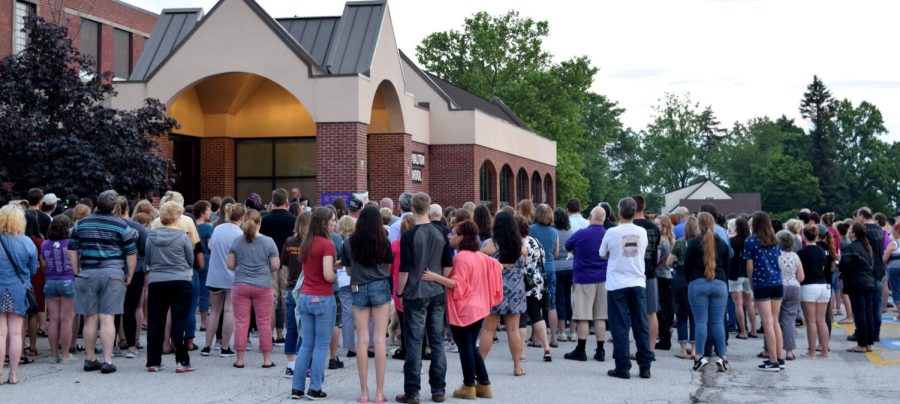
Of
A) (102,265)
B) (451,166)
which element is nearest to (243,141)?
(451,166)

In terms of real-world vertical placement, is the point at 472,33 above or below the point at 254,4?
above

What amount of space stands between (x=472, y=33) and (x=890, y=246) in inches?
1844

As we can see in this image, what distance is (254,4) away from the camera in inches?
969

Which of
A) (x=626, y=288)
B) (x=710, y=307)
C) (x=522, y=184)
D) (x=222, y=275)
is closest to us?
(x=626, y=288)

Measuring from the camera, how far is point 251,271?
425 inches

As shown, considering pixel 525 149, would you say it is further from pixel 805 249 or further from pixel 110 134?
pixel 805 249

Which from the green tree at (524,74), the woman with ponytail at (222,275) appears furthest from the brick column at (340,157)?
the green tree at (524,74)

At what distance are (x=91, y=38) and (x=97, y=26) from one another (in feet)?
2.21

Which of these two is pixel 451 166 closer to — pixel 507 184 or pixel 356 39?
pixel 507 184

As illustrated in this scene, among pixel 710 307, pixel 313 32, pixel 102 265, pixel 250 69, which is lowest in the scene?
pixel 710 307

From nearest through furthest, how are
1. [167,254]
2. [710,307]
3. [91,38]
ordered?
1. [167,254]
2. [710,307]
3. [91,38]

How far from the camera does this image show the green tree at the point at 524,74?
5750 cm

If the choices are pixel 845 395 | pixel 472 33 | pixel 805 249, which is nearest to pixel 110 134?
pixel 805 249

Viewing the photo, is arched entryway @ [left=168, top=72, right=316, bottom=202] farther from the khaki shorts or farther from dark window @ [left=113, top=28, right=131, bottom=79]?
the khaki shorts
